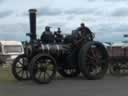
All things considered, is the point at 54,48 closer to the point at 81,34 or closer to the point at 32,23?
the point at 32,23

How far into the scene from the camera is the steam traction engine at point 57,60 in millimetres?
17141

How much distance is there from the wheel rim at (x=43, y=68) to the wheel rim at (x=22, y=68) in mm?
951

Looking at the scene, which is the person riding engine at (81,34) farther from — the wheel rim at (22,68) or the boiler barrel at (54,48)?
the wheel rim at (22,68)

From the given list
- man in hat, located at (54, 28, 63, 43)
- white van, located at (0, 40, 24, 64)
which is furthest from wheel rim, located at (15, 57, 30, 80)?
white van, located at (0, 40, 24, 64)

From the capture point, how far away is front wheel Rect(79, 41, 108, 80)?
59.9ft

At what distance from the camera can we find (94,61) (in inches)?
739

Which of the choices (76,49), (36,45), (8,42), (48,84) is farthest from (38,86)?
(8,42)

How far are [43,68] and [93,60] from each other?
2.60 metres

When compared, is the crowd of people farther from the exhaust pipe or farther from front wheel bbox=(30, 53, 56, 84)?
front wheel bbox=(30, 53, 56, 84)

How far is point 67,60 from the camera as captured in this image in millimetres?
18516

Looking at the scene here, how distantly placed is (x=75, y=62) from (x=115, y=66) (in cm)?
375

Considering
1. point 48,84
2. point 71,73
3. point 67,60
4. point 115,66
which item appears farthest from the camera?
point 115,66

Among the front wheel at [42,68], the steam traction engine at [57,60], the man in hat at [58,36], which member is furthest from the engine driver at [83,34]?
the front wheel at [42,68]

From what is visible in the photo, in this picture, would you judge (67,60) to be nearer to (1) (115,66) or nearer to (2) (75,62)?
(2) (75,62)
